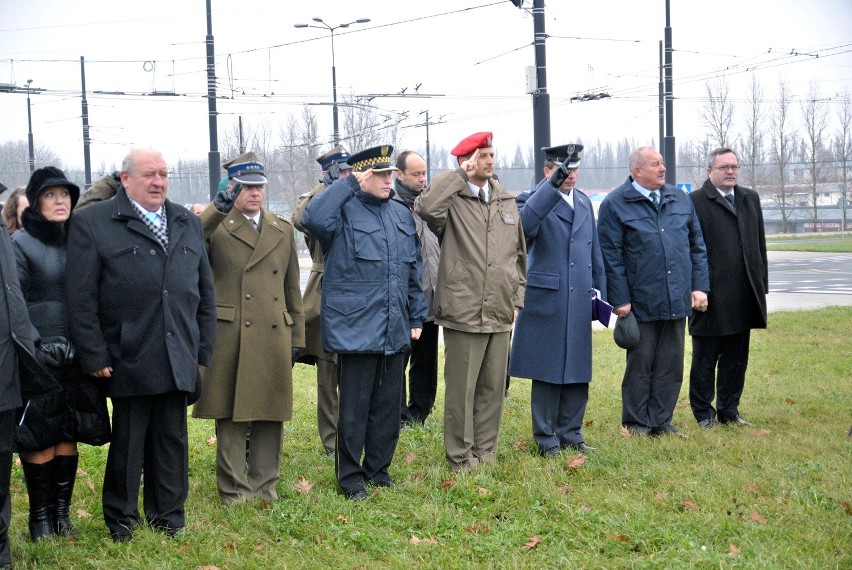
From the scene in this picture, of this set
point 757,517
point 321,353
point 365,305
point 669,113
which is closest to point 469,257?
point 365,305

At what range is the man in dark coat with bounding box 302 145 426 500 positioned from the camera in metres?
6.23

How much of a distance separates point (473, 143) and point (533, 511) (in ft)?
8.42

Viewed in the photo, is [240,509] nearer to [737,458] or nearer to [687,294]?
[737,458]

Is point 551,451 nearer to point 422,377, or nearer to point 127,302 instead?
point 422,377

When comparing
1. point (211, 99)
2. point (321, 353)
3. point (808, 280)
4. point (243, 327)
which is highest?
point (211, 99)

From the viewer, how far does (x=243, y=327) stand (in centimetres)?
609

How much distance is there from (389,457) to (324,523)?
0.95 m

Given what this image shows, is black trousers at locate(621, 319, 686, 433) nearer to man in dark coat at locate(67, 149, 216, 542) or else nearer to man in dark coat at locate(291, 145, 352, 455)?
man in dark coat at locate(291, 145, 352, 455)

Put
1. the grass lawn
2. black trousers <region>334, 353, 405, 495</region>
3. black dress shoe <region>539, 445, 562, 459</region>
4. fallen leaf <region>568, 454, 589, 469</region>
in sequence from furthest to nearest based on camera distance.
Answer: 1. black dress shoe <region>539, 445, 562, 459</region>
2. fallen leaf <region>568, 454, 589, 469</region>
3. black trousers <region>334, 353, 405, 495</region>
4. the grass lawn

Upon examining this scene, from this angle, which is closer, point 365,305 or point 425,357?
point 365,305

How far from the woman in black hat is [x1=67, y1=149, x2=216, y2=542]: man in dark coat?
0.16m

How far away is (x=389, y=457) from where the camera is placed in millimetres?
6531

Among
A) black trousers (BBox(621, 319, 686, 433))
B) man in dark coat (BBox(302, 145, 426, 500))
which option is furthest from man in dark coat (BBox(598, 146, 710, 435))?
man in dark coat (BBox(302, 145, 426, 500))

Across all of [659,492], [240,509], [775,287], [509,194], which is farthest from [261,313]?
[775,287]
